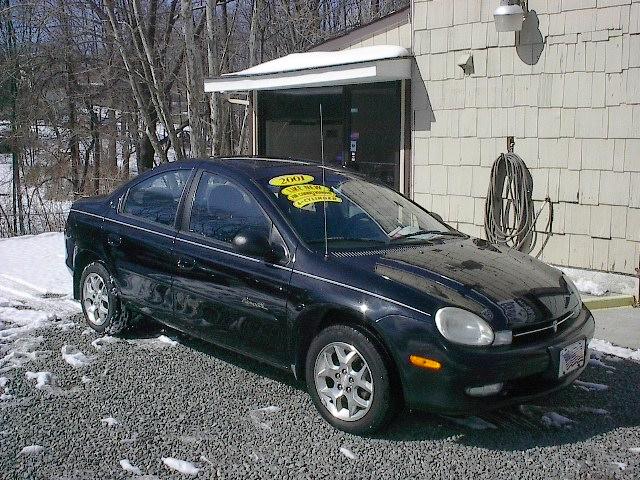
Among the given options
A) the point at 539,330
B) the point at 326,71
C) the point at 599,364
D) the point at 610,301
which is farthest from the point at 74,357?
the point at 326,71

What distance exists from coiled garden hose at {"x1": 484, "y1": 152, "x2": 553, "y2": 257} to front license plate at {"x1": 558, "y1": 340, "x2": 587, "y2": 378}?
3.80m

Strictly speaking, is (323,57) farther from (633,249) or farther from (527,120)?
(633,249)

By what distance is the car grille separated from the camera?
139 inches

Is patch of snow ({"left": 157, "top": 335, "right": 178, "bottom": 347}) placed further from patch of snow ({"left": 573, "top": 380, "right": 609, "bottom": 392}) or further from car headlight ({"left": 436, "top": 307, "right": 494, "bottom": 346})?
patch of snow ({"left": 573, "top": 380, "right": 609, "bottom": 392})

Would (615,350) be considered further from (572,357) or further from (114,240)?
(114,240)

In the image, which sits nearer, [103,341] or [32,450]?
[32,450]

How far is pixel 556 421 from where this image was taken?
3.91 meters

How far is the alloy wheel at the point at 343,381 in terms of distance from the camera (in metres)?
3.64

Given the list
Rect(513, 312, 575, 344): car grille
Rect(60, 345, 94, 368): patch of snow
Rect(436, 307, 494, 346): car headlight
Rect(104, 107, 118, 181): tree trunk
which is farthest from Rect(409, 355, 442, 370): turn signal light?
Rect(104, 107, 118, 181): tree trunk

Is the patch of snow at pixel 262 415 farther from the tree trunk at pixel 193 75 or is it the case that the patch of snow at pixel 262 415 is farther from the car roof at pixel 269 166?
the tree trunk at pixel 193 75

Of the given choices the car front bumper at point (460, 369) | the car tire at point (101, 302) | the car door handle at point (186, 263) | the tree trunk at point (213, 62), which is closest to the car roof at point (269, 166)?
the car door handle at point (186, 263)

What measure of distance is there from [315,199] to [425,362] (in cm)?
144

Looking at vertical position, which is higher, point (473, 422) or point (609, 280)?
point (609, 280)

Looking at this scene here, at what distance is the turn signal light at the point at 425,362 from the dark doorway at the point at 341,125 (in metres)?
5.42
